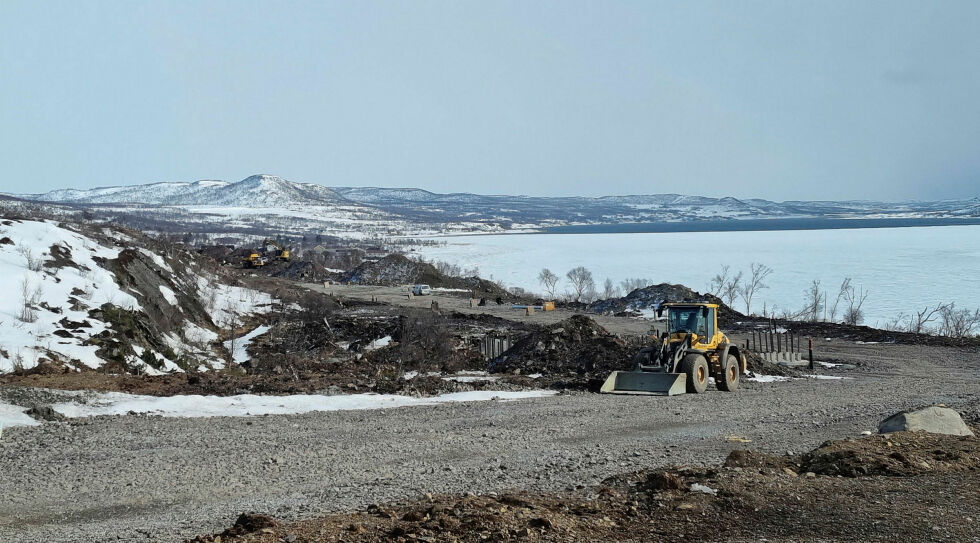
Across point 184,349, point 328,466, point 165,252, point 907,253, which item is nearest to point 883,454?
→ point 328,466

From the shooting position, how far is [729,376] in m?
19.9

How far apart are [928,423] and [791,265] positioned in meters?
89.0

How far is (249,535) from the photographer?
691 centimetres

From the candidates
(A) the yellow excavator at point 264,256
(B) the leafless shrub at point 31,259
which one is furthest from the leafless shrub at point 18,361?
(A) the yellow excavator at point 264,256

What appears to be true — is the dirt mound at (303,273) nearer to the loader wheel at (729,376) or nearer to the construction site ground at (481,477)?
the loader wheel at (729,376)

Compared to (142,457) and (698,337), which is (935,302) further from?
(142,457)

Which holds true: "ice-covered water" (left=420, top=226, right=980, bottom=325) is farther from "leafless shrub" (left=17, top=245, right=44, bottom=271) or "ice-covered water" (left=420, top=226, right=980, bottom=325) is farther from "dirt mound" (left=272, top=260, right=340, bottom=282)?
"leafless shrub" (left=17, top=245, right=44, bottom=271)

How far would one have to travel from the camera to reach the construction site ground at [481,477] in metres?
7.27

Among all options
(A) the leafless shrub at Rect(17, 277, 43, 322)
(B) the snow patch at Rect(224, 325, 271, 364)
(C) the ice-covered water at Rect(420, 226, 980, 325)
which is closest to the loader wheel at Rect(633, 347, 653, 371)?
(B) the snow patch at Rect(224, 325, 271, 364)

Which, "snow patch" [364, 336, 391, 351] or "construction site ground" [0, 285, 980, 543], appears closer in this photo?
"construction site ground" [0, 285, 980, 543]

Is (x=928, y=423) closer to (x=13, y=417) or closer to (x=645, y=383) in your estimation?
(x=645, y=383)

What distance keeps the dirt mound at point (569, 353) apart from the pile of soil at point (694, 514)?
14.1 m

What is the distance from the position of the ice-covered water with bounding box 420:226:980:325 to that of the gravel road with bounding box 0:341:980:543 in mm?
40645

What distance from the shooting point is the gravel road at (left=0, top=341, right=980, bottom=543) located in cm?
897
